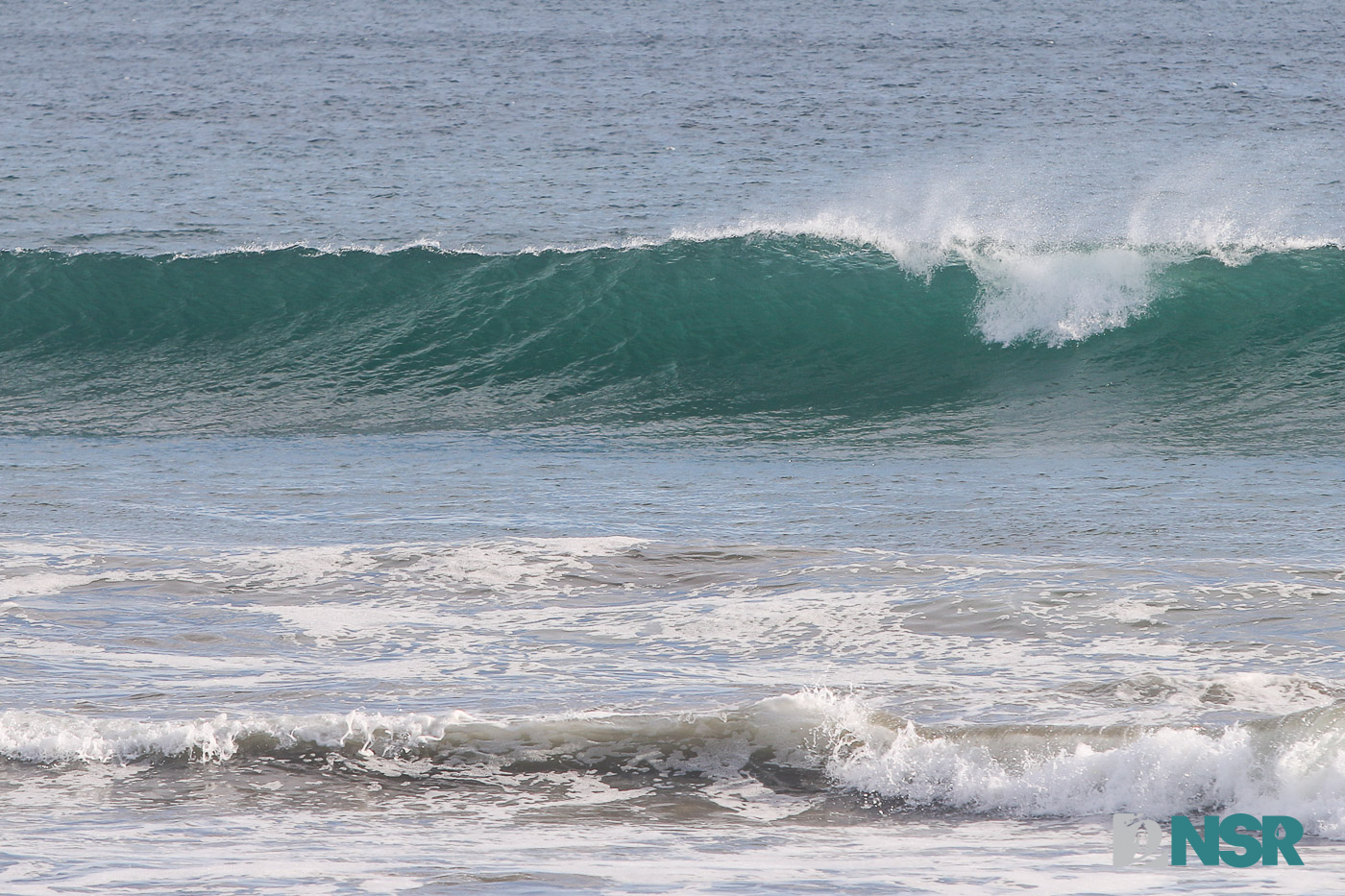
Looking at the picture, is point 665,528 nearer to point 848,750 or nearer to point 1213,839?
point 848,750

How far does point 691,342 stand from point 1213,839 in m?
9.16

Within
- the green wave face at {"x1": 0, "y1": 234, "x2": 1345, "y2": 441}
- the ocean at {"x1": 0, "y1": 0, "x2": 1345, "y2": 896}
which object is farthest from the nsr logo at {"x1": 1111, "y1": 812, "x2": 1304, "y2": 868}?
the green wave face at {"x1": 0, "y1": 234, "x2": 1345, "y2": 441}

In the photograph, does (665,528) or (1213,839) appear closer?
(1213,839)

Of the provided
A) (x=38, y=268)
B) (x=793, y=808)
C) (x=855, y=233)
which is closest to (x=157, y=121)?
(x=38, y=268)

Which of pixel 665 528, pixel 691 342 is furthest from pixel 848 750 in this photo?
pixel 691 342

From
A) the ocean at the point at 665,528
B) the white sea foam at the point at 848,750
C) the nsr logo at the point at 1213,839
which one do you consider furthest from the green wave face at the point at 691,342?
the nsr logo at the point at 1213,839

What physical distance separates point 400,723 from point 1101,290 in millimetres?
9601

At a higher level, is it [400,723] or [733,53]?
[733,53]

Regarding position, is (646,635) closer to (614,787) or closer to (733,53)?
(614,787)

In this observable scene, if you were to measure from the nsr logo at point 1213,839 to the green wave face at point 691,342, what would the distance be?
5.97m

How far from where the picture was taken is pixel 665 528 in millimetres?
7164

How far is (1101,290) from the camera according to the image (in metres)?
12.5

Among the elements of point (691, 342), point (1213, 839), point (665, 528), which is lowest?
point (1213, 839)

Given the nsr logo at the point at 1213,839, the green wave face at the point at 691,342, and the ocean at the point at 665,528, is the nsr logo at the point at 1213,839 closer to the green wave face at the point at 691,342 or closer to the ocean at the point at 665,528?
the ocean at the point at 665,528
